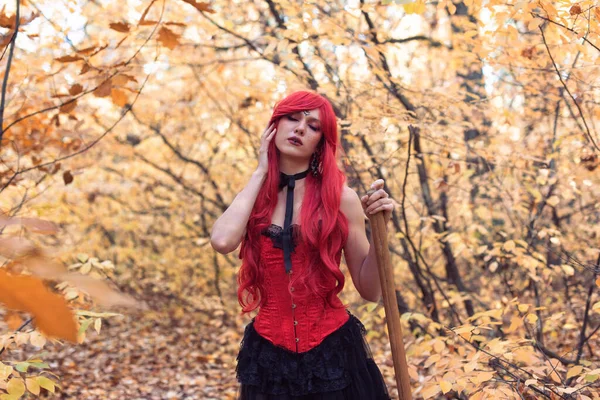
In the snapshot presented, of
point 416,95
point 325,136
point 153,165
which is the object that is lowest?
point 325,136

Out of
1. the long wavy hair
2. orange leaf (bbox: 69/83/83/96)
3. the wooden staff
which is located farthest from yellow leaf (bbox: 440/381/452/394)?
orange leaf (bbox: 69/83/83/96)

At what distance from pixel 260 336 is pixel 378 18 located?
3382mm

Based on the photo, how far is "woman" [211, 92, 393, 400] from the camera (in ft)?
5.85

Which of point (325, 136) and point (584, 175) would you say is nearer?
point (325, 136)

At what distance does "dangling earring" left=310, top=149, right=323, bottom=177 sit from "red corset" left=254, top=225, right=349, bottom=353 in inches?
9.6

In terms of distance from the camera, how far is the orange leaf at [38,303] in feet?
1.88

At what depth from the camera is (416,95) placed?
3.31m

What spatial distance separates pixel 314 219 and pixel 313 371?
51 cm

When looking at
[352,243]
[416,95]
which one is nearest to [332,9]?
[416,95]

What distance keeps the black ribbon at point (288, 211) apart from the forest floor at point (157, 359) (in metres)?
2.16

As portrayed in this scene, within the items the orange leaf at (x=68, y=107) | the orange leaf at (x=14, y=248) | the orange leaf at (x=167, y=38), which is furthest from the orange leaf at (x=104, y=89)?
the orange leaf at (x=14, y=248)

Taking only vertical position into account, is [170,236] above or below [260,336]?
above

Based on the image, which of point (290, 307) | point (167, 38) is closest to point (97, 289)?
point (290, 307)

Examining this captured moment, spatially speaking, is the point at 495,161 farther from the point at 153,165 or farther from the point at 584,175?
the point at 153,165
